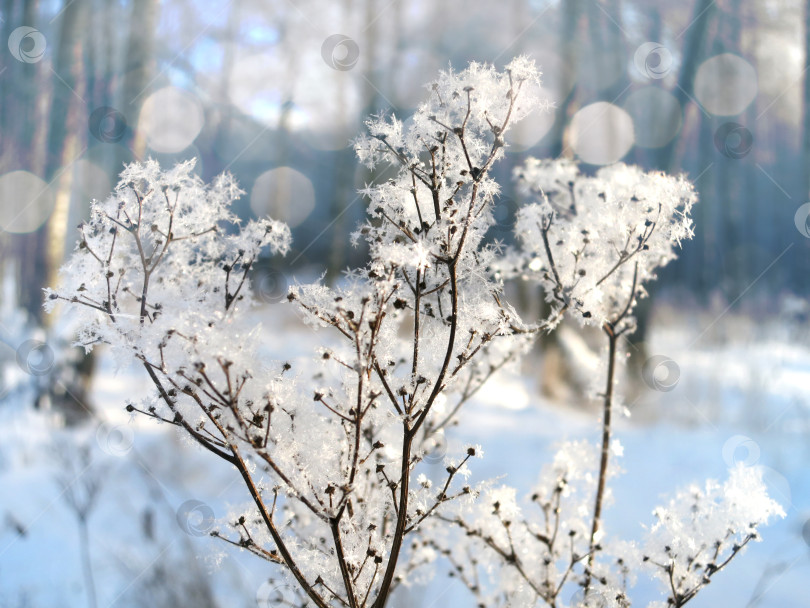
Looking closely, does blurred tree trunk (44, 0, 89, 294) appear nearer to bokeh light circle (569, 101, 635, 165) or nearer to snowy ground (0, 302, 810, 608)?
snowy ground (0, 302, 810, 608)

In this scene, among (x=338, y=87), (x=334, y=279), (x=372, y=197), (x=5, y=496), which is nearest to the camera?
(x=372, y=197)

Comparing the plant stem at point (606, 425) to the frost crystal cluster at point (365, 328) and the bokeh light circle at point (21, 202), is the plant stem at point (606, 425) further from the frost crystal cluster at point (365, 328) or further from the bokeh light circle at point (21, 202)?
the bokeh light circle at point (21, 202)

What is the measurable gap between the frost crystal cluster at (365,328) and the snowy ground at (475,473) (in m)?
0.33

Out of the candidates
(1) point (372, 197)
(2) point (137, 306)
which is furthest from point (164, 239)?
(1) point (372, 197)

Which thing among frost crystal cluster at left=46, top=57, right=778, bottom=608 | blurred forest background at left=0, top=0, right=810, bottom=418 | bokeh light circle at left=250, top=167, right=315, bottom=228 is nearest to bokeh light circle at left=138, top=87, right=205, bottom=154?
blurred forest background at left=0, top=0, right=810, bottom=418

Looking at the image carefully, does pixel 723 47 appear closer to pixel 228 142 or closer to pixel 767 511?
pixel 767 511

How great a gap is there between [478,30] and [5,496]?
43.8ft

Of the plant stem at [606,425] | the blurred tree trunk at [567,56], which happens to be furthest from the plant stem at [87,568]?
the blurred tree trunk at [567,56]

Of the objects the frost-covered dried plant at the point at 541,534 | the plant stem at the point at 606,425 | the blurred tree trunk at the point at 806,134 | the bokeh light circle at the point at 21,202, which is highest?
the blurred tree trunk at the point at 806,134

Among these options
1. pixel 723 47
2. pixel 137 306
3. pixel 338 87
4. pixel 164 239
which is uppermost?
pixel 723 47

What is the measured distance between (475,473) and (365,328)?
399cm

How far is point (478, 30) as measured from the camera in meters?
13.7

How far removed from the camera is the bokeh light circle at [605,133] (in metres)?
10.4

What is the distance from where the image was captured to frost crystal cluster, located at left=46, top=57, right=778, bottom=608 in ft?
3.69
